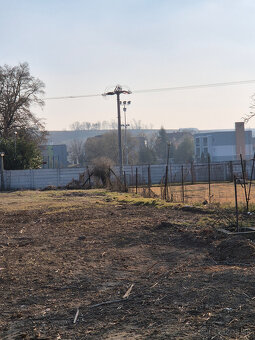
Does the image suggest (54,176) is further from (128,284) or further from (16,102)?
(128,284)

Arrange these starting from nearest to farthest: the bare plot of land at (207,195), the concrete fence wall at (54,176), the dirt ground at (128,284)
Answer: the dirt ground at (128,284) < the bare plot of land at (207,195) < the concrete fence wall at (54,176)

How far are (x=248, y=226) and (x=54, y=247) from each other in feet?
14.8

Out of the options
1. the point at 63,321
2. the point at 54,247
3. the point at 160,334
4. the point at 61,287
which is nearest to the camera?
the point at 160,334

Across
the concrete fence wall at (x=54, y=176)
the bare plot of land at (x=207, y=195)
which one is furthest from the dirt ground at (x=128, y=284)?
the concrete fence wall at (x=54, y=176)

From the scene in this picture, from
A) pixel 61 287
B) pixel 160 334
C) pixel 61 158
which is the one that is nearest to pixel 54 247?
pixel 61 287

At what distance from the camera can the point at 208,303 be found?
5.35 meters

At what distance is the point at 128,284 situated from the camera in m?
6.61

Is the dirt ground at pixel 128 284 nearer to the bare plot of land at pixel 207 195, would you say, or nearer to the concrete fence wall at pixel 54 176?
the bare plot of land at pixel 207 195

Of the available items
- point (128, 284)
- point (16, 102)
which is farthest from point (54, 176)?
point (128, 284)

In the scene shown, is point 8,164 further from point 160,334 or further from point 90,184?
point 160,334

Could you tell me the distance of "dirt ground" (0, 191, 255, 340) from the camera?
476 centimetres

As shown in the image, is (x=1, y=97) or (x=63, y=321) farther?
(x=1, y=97)

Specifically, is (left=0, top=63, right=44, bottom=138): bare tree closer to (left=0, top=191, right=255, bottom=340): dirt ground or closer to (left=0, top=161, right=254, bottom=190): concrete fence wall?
(left=0, top=161, right=254, bottom=190): concrete fence wall

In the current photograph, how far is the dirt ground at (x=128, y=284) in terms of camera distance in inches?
187
